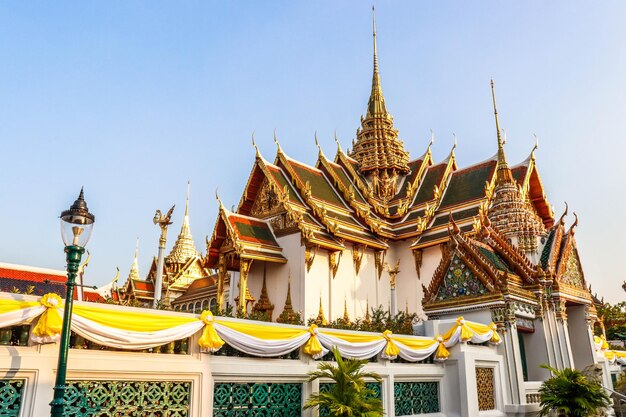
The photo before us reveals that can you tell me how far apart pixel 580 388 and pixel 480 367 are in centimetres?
161

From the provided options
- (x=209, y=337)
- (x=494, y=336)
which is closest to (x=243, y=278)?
(x=494, y=336)

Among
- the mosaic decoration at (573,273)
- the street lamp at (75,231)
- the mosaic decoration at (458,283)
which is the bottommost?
the street lamp at (75,231)

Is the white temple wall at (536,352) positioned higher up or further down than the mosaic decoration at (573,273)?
further down

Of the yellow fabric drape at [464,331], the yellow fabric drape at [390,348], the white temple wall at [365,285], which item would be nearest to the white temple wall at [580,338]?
the yellow fabric drape at [464,331]

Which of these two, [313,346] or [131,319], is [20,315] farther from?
[313,346]

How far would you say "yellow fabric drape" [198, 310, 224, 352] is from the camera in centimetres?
551

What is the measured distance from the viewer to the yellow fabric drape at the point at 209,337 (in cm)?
551

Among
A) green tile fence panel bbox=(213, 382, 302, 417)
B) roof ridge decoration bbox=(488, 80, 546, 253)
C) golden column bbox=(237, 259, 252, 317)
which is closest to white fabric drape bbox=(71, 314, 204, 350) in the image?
green tile fence panel bbox=(213, 382, 302, 417)

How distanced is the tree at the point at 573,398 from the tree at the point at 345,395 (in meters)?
3.99

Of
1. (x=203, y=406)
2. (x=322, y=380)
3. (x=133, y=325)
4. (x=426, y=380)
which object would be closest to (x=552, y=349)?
(x=426, y=380)

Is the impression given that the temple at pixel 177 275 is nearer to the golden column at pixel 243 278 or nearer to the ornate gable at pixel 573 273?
the golden column at pixel 243 278

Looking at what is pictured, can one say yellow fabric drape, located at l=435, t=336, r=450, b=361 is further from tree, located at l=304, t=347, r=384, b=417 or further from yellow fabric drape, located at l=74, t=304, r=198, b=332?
yellow fabric drape, located at l=74, t=304, r=198, b=332

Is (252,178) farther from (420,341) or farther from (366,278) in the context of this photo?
(420,341)

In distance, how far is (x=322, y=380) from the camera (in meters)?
6.77
